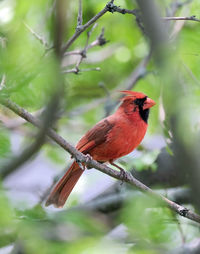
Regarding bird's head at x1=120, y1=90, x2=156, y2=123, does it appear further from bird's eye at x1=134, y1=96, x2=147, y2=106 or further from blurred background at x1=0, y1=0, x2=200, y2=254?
blurred background at x1=0, y1=0, x2=200, y2=254

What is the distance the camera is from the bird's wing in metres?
3.29

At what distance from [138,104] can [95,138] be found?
1.45 ft

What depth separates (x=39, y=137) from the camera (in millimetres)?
1465

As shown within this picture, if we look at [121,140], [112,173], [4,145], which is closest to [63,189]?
[121,140]

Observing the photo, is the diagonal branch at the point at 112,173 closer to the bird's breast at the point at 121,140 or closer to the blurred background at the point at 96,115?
the blurred background at the point at 96,115

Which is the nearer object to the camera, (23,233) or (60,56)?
(60,56)

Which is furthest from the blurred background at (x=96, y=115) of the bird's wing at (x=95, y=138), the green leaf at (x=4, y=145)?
the bird's wing at (x=95, y=138)

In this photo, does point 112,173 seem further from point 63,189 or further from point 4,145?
point 4,145

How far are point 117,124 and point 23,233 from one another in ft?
6.11

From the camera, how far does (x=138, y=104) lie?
3.51m

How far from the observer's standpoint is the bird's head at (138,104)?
3453mm

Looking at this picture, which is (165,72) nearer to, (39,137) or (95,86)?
(39,137)

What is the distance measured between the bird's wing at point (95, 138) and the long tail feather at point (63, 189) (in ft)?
0.48

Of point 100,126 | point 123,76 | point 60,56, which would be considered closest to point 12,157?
point 60,56
